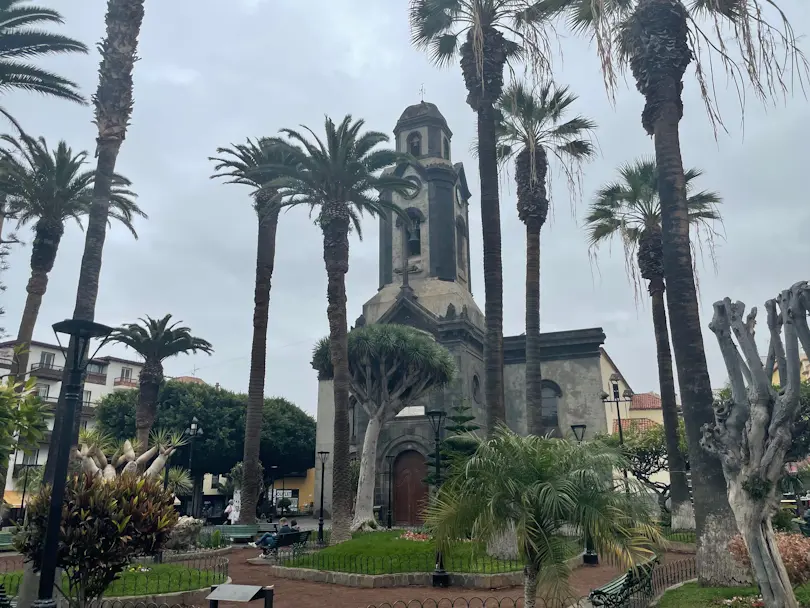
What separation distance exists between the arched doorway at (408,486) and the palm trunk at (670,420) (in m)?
12.1

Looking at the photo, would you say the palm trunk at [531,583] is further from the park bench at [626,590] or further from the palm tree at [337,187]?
the palm tree at [337,187]

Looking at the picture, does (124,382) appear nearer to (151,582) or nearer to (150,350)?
(150,350)

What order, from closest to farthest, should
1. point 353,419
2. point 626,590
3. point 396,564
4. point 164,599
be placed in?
1. point 626,590
2. point 164,599
3. point 396,564
4. point 353,419

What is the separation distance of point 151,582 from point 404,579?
554 centimetres

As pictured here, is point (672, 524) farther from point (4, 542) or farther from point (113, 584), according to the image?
point (4, 542)

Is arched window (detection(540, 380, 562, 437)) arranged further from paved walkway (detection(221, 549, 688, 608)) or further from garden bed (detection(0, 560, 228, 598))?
garden bed (detection(0, 560, 228, 598))

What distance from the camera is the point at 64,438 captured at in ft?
28.6

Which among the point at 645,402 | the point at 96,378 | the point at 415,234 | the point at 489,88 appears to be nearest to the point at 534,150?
the point at 489,88

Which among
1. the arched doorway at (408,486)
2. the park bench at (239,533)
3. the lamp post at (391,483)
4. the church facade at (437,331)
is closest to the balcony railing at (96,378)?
the church facade at (437,331)

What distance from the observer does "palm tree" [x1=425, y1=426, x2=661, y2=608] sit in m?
8.04

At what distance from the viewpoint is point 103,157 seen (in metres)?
15.8

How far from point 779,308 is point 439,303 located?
25.8 m

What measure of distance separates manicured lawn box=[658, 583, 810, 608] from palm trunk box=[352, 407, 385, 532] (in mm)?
15484

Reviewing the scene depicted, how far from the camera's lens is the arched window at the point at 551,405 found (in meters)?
35.4
